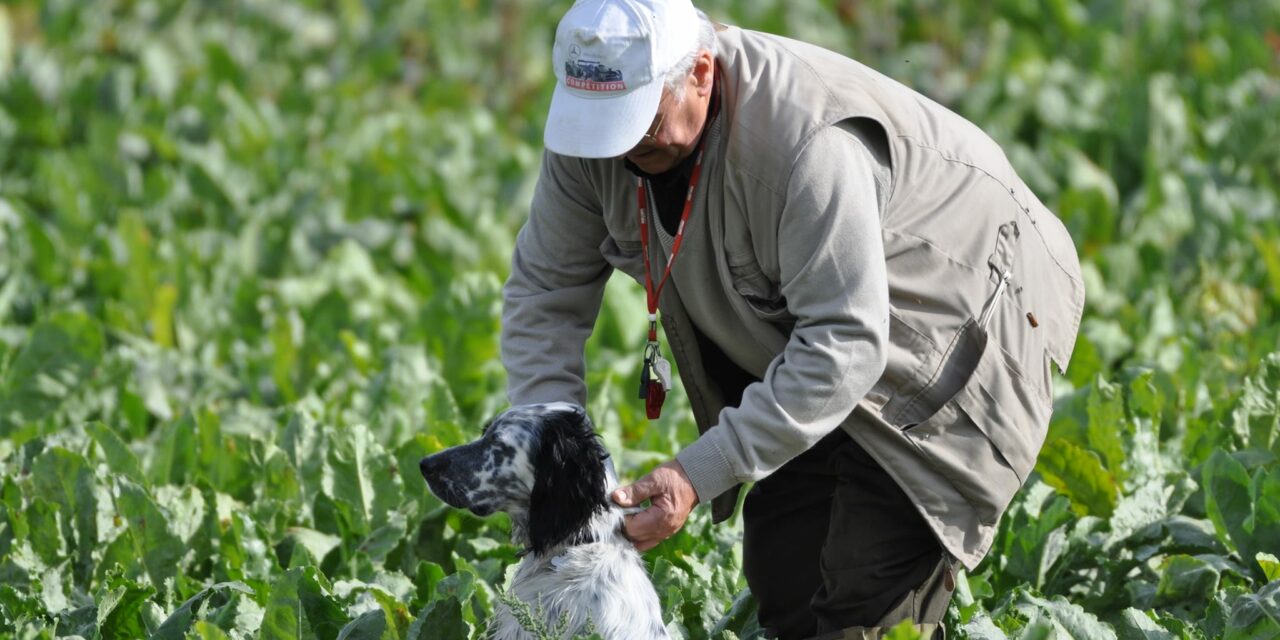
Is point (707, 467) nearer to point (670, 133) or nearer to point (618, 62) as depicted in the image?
A: point (670, 133)

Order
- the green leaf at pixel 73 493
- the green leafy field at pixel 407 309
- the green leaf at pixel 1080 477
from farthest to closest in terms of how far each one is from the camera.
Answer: the green leaf at pixel 1080 477 → the green leaf at pixel 73 493 → the green leafy field at pixel 407 309

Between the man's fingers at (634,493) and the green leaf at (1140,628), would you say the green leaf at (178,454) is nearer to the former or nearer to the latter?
the man's fingers at (634,493)

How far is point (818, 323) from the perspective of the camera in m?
3.08

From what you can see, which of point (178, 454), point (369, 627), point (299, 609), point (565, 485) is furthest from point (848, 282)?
point (178, 454)

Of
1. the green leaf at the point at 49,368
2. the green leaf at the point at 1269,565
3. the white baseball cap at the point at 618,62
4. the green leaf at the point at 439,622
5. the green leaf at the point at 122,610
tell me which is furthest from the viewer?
the green leaf at the point at 49,368

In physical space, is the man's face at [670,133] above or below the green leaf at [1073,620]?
above

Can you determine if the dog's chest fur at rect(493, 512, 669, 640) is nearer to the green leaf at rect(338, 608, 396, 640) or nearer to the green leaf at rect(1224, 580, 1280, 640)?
the green leaf at rect(338, 608, 396, 640)

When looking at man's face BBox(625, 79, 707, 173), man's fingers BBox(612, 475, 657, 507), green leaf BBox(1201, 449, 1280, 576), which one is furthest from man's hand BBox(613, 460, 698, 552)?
green leaf BBox(1201, 449, 1280, 576)

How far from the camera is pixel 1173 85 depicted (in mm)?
9281

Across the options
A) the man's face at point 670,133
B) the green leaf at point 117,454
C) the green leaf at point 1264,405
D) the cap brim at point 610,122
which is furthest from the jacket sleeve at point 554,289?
the green leaf at point 1264,405

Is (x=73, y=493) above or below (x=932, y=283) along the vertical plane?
below

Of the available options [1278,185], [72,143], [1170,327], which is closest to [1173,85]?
[1278,185]

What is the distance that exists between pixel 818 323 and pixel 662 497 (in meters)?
0.43

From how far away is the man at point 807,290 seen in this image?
3043 millimetres
